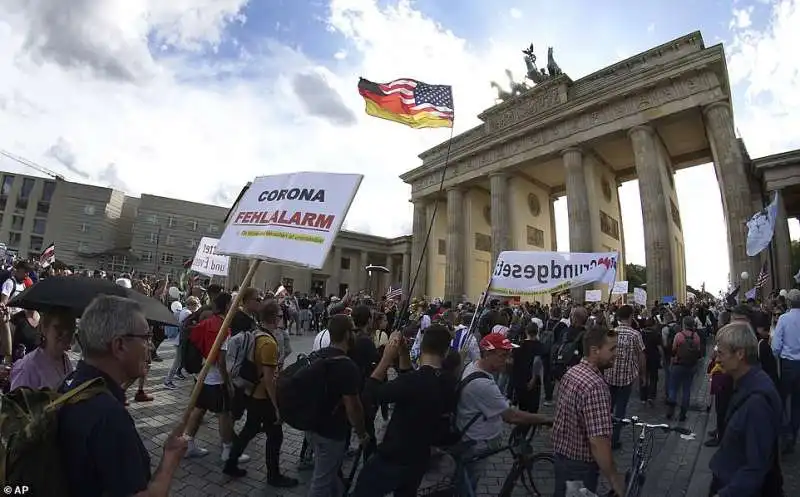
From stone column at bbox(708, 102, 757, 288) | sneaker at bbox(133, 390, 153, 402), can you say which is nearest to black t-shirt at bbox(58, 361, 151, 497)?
sneaker at bbox(133, 390, 153, 402)

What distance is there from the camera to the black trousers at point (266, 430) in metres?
3.88

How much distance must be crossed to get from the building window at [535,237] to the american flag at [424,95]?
2510 cm

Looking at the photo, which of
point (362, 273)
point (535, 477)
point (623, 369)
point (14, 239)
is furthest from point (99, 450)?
point (14, 239)

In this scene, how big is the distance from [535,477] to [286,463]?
2.66m

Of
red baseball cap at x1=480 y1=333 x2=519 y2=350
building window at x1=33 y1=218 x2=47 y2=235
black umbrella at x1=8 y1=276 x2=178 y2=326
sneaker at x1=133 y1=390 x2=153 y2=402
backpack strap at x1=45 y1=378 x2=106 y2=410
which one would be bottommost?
sneaker at x1=133 y1=390 x2=153 y2=402

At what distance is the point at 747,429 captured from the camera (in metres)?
2.24

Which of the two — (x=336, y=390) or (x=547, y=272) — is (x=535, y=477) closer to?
(x=336, y=390)

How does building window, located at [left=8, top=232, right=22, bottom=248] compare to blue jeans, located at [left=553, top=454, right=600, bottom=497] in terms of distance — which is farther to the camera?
building window, located at [left=8, top=232, right=22, bottom=248]

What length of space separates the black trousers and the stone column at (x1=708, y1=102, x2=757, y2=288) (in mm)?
20214

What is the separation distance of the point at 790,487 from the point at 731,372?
9.73 feet

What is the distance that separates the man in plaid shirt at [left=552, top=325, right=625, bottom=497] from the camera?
8.00 feet

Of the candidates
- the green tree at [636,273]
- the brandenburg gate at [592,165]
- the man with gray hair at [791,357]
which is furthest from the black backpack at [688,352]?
the green tree at [636,273]

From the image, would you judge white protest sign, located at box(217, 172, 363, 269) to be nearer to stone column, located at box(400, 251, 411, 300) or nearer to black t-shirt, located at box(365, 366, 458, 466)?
black t-shirt, located at box(365, 366, 458, 466)

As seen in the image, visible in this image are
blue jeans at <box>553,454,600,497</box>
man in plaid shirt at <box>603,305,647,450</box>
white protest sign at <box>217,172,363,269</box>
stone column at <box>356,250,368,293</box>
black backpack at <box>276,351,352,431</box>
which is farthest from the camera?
stone column at <box>356,250,368,293</box>
